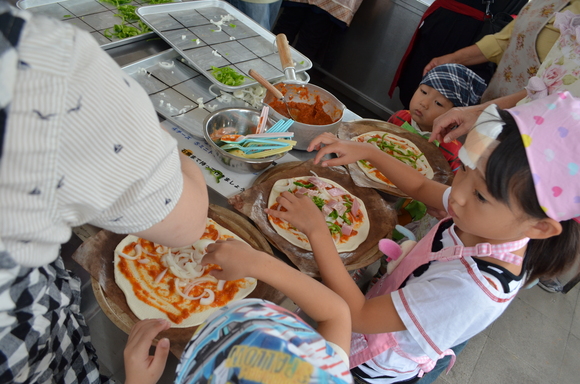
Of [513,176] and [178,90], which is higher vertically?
[513,176]

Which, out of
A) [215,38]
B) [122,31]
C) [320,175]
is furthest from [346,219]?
[122,31]

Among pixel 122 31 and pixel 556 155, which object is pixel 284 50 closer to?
pixel 122 31

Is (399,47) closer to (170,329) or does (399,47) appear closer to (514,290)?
(514,290)

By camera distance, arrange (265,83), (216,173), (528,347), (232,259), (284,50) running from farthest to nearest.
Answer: (528,347), (284,50), (265,83), (216,173), (232,259)

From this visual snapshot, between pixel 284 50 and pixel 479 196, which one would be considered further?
pixel 284 50

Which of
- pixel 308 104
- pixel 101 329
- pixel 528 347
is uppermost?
pixel 308 104

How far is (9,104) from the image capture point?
0.51m

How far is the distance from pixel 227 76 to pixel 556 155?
1.71 metres

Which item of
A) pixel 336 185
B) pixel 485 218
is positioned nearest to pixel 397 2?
pixel 336 185

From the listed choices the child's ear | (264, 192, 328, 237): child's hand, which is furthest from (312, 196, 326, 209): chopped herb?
the child's ear

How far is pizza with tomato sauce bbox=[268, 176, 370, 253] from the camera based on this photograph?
1.68 meters

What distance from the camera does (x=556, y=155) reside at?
3.32ft

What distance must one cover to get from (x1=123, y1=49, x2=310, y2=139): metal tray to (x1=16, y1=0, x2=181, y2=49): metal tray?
251 mm

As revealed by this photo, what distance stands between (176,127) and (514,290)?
173 cm
